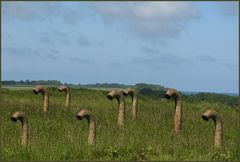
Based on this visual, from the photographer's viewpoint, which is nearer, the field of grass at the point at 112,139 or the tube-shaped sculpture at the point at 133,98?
the field of grass at the point at 112,139

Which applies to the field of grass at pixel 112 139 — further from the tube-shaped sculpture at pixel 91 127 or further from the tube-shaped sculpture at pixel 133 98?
the tube-shaped sculpture at pixel 133 98

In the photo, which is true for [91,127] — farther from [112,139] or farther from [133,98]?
[133,98]

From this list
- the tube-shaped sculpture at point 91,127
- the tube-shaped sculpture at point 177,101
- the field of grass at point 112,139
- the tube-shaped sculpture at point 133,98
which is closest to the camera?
the field of grass at point 112,139

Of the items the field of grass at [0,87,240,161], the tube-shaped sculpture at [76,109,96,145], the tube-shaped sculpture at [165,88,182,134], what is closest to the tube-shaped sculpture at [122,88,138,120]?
the field of grass at [0,87,240,161]

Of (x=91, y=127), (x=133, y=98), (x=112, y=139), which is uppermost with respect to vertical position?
(x=133, y=98)

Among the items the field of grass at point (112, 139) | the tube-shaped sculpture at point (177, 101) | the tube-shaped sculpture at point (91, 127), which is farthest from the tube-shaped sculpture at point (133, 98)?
the tube-shaped sculpture at point (91, 127)

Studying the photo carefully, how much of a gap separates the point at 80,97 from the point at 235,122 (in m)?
15.9

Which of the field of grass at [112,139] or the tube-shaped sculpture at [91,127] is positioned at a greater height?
the tube-shaped sculpture at [91,127]

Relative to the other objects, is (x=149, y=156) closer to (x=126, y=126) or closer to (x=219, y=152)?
(x=219, y=152)

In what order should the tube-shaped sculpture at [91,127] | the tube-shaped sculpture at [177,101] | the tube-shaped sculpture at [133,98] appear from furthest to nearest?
the tube-shaped sculpture at [133,98] → the tube-shaped sculpture at [177,101] → the tube-shaped sculpture at [91,127]

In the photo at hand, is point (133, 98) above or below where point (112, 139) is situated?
above

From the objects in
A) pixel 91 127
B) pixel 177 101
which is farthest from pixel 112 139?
pixel 177 101

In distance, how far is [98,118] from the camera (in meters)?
21.4

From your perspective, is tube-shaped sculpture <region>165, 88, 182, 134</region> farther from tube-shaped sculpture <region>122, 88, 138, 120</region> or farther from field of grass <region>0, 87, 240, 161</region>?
tube-shaped sculpture <region>122, 88, 138, 120</region>
